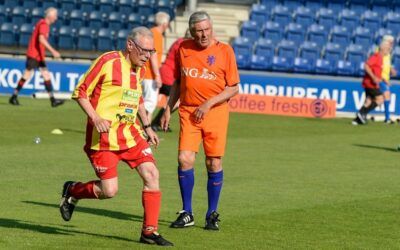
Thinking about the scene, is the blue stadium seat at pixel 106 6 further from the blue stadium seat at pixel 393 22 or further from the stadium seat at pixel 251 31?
the blue stadium seat at pixel 393 22

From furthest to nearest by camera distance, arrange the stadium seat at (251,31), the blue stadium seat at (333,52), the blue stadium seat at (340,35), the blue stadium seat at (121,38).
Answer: the blue stadium seat at (121,38)
the stadium seat at (251,31)
the blue stadium seat at (340,35)
the blue stadium seat at (333,52)

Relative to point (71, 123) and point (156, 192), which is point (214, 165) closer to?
point (156, 192)

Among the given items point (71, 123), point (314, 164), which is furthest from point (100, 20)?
point (314, 164)

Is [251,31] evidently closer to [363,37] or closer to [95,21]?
[363,37]

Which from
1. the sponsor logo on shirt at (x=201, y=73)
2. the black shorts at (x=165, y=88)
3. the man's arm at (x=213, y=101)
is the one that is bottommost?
the black shorts at (x=165, y=88)

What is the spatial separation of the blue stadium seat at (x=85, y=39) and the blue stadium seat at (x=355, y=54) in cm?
777

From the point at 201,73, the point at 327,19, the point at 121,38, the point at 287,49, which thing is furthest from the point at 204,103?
the point at 121,38

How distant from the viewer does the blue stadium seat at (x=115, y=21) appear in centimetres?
3522

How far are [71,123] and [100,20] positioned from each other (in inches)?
493

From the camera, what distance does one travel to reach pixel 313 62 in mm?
32281

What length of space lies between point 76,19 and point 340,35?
26.8 feet

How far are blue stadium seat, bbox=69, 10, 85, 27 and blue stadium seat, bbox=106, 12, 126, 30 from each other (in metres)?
0.82

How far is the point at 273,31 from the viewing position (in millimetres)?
34000

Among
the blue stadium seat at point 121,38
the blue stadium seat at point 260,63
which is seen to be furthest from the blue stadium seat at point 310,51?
the blue stadium seat at point 121,38
